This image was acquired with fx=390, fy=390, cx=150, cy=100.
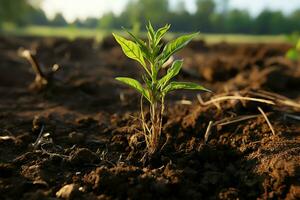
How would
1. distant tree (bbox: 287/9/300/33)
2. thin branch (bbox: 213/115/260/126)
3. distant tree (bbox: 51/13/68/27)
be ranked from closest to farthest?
thin branch (bbox: 213/115/260/126)
distant tree (bbox: 287/9/300/33)
distant tree (bbox: 51/13/68/27)

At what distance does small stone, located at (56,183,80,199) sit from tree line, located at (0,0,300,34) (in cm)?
610

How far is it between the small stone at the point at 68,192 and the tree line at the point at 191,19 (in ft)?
20.0

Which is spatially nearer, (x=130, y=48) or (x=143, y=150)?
(x=130, y=48)

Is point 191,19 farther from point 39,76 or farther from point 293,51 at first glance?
point 39,76

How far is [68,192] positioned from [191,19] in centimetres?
942

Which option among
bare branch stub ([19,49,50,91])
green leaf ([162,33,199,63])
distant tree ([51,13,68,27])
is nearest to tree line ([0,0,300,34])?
distant tree ([51,13,68,27])

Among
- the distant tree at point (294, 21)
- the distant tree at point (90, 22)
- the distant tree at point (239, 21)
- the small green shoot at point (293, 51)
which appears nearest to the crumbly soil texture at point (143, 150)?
the small green shoot at point (293, 51)

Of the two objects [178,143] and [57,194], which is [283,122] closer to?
[178,143]

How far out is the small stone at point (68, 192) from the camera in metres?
1.72

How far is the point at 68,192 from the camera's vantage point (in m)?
1.72

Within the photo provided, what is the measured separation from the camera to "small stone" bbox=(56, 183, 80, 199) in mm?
1717

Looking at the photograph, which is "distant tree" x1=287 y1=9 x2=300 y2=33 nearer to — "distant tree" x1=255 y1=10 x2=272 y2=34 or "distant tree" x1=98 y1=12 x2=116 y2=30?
"distant tree" x1=255 y1=10 x2=272 y2=34

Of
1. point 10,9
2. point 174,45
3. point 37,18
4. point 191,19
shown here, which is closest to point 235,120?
point 174,45

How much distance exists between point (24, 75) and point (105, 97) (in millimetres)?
1952
